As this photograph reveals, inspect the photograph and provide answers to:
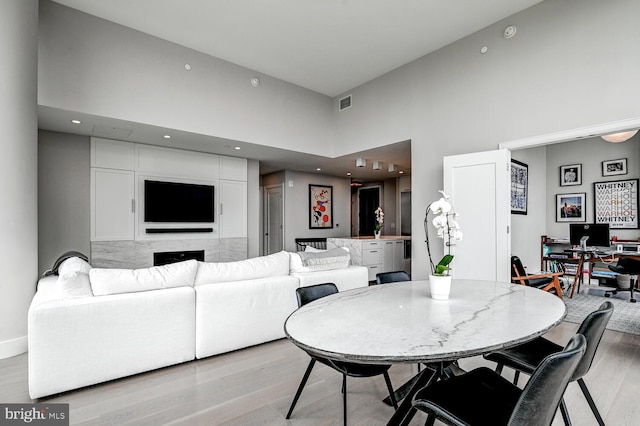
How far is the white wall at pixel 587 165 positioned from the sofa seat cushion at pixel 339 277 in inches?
208

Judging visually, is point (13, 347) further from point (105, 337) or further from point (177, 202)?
point (177, 202)

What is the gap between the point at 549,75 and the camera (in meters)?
3.73

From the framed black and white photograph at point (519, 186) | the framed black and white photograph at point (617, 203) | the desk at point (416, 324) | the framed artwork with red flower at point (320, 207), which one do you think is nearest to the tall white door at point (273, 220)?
the framed artwork with red flower at point (320, 207)

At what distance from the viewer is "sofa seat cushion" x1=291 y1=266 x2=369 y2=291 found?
344 cm

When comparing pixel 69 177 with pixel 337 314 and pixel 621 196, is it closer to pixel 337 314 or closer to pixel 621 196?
pixel 337 314

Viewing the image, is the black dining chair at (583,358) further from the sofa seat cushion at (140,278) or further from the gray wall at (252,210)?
the gray wall at (252,210)

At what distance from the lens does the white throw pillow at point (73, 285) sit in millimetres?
2373

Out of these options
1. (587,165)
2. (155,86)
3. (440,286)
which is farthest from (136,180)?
(587,165)

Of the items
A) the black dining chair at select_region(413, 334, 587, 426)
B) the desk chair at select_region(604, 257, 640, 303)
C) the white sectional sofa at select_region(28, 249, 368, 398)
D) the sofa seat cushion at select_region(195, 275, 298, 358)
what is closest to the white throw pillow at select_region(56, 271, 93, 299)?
the white sectional sofa at select_region(28, 249, 368, 398)

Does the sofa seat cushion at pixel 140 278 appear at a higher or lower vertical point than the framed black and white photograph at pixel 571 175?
lower

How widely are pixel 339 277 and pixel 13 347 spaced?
3092 millimetres

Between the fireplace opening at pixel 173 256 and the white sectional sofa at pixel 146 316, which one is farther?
the fireplace opening at pixel 173 256

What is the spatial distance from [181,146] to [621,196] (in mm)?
7874

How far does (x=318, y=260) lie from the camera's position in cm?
363
